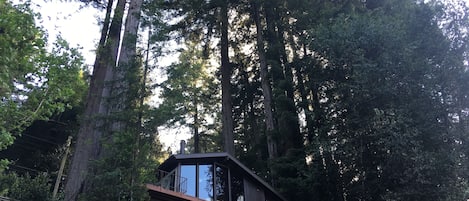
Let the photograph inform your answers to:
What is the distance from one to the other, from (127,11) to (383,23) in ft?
23.6

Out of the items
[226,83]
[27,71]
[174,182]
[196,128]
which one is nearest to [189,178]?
[174,182]

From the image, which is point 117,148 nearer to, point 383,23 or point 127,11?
point 127,11

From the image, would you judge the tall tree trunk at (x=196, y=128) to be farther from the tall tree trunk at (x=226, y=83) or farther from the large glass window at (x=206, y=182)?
the large glass window at (x=206, y=182)

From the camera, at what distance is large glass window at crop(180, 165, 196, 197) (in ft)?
29.7

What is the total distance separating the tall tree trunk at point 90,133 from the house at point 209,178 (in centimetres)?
226

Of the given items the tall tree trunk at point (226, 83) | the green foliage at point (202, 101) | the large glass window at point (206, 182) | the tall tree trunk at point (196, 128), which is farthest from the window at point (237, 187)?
the tall tree trunk at point (196, 128)

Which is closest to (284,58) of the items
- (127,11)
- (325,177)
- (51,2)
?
(325,177)

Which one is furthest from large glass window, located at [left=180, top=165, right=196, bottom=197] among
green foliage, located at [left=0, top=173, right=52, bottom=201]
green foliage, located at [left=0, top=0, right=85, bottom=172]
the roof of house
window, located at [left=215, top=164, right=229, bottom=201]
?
green foliage, located at [left=0, top=0, right=85, bottom=172]

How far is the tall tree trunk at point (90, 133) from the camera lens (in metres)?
6.45

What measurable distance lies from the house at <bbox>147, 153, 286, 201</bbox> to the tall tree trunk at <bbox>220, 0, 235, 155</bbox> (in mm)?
2430

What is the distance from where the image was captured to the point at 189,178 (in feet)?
30.0

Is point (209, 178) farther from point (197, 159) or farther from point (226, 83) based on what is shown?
point (226, 83)

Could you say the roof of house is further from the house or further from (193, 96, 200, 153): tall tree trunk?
(193, 96, 200, 153): tall tree trunk

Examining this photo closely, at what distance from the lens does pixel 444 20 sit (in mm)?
10172
